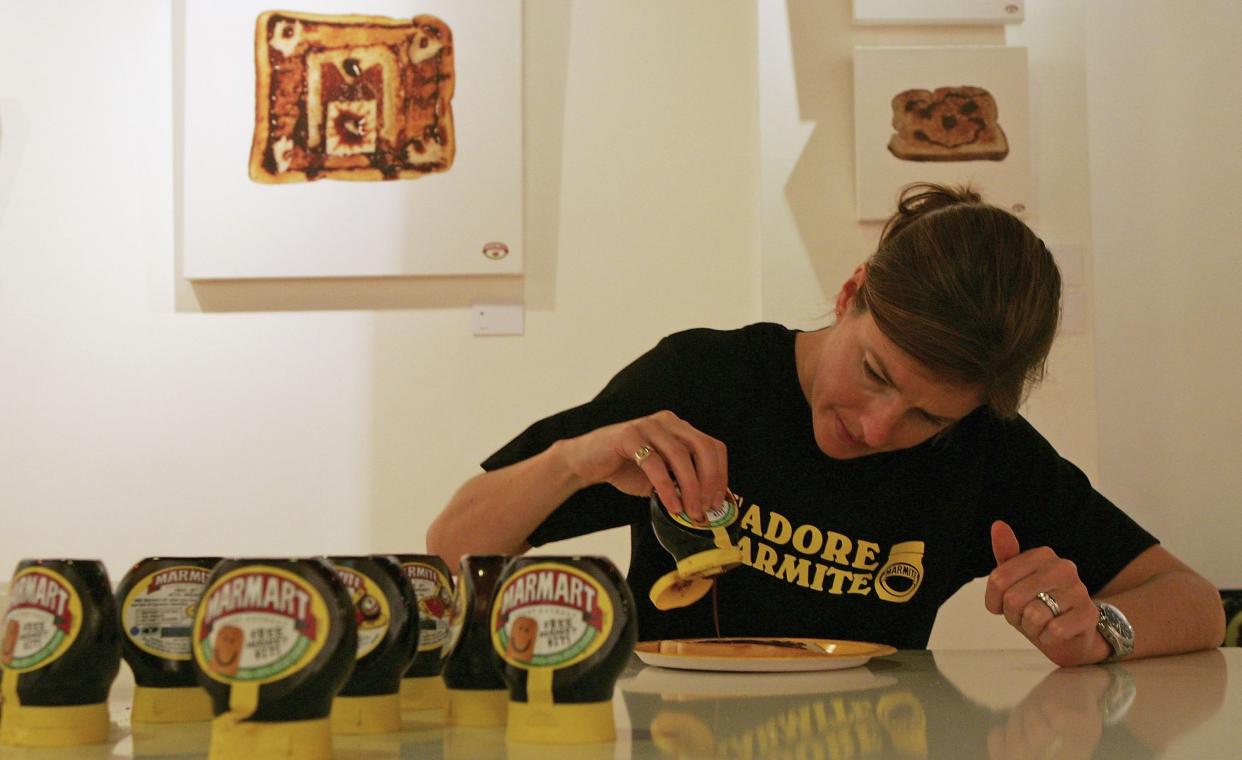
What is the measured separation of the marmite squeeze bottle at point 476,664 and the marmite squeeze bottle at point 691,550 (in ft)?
0.75

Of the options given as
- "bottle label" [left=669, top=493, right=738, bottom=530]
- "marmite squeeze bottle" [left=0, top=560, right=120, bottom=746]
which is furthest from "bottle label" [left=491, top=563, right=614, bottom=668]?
"bottle label" [left=669, top=493, right=738, bottom=530]

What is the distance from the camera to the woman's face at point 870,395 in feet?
4.13

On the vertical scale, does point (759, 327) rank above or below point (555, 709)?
above

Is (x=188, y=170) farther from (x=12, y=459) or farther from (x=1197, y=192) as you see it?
(x=1197, y=192)

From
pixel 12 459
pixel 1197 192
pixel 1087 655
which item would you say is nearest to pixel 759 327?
pixel 1087 655

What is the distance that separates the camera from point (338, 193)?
2527 millimetres

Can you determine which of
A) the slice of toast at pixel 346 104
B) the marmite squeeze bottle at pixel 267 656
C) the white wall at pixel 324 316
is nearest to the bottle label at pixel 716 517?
the marmite squeeze bottle at pixel 267 656

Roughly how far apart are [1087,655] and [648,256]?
1528mm

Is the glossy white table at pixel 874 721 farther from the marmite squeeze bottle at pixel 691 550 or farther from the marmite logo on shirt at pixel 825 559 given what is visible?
the marmite logo on shirt at pixel 825 559

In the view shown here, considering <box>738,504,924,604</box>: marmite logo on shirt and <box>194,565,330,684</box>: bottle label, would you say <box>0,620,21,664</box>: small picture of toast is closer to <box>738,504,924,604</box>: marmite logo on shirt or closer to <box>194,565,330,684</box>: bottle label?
<box>194,565,330,684</box>: bottle label

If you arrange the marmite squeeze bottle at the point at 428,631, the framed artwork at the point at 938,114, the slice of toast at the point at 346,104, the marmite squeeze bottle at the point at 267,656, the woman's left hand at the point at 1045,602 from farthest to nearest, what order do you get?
the slice of toast at the point at 346,104, the framed artwork at the point at 938,114, the woman's left hand at the point at 1045,602, the marmite squeeze bottle at the point at 428,631, the marmite squeeze bottle at the point at 267,656

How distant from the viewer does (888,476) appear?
1.45 m

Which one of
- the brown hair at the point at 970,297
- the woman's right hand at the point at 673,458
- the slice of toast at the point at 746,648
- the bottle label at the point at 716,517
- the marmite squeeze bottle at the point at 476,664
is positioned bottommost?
the slice of toast at the point at 746,648

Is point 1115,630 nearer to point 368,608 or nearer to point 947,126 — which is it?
point 368,608
